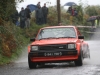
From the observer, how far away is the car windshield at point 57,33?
58.7 feet

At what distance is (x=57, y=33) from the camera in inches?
710

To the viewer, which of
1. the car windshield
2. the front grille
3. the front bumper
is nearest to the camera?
the front bumper

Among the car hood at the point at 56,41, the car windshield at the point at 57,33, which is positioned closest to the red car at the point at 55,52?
the car hood at the point at 56,41

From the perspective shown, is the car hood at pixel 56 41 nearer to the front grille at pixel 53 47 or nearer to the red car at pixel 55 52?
the red car at pixel 55 52

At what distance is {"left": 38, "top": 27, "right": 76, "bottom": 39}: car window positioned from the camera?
58.8 ft

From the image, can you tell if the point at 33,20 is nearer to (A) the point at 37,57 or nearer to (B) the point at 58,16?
(B) the point at 58,16

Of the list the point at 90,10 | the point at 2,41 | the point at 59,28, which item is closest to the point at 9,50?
the point at 2,41

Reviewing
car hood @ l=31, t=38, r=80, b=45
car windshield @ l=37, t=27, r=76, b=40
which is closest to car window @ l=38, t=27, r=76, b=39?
car windshield @ l=37, t=27, r=76, b=40

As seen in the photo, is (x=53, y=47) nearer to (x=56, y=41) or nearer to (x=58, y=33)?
(x=56, y=41)

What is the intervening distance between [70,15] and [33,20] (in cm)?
712

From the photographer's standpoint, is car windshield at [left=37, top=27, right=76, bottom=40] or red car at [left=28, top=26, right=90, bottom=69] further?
car windshield at [left=37, top=27, right=76, bottom=40]

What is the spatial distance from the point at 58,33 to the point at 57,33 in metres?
0.04

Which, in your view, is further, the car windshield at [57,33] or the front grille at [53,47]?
the car windshield at [57,33]

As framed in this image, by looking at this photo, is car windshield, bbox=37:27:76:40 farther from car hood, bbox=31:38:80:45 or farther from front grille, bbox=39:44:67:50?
front grille, bbox=39:44:67:50
